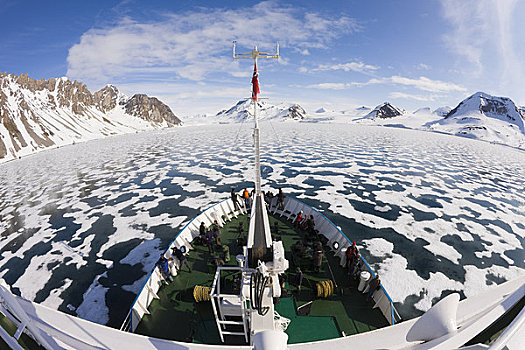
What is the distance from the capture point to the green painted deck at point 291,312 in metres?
7.57

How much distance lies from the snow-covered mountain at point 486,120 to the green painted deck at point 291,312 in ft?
450

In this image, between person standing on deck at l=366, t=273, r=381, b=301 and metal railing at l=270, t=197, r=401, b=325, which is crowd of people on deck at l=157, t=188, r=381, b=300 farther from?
metal railing at l=270, t=197, r=401, b=325

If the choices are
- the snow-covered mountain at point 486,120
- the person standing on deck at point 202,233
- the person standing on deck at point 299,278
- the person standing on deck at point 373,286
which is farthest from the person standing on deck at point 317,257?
the snow-covered mountain at point 486,120

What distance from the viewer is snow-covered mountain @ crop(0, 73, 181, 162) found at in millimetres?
73000

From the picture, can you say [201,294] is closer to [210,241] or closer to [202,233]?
[210,241]

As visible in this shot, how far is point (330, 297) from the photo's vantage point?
883 cm

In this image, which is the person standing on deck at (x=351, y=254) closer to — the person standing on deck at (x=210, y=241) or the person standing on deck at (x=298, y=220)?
the person standing on deck at (x=298, y=220)

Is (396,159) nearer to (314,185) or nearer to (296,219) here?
(314,185)

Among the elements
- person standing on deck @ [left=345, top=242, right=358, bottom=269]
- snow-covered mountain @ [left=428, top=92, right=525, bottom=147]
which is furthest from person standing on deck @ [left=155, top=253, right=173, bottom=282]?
snow-covered mountain @ [left=428, top=92, right=525, bottom=147]

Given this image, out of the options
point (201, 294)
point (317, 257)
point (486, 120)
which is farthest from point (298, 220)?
point (486, 120)

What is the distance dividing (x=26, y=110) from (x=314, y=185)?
127 meters

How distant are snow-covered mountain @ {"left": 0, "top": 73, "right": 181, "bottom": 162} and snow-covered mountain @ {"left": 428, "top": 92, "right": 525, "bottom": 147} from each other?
183 meters

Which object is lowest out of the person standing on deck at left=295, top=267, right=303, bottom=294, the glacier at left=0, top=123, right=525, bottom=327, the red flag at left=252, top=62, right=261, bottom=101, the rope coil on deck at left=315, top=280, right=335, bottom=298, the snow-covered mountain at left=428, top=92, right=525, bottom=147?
the glacier at left=0, top=123, right=525, bottom=327

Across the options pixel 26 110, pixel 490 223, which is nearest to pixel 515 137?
pixel 490 223
